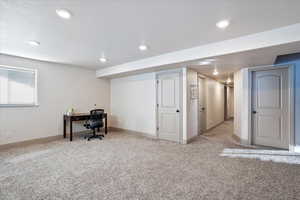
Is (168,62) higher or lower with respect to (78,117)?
higher

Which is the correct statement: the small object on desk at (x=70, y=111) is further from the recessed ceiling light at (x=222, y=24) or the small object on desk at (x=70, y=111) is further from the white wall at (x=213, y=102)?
the white wall at (x=213, y=102)

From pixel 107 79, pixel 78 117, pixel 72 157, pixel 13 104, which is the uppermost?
pixel 107 79

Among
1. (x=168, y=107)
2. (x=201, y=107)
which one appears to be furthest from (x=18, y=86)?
(x=201, y=107)

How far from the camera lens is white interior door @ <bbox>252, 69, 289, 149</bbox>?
3.57 metres

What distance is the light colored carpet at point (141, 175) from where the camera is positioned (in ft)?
6.07

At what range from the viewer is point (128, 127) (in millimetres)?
5488

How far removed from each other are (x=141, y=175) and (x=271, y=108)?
3754mm

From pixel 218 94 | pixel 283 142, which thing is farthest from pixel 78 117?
pixel 218 94

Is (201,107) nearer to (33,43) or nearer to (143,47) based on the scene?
(143,47)

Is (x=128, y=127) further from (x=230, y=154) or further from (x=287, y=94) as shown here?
(x=287, y=94)

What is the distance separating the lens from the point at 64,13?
1.94 m

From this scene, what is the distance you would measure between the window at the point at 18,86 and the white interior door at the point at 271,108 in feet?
20.6

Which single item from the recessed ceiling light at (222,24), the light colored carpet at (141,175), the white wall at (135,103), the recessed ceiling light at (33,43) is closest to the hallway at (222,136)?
the light colored carpet at (141,175)

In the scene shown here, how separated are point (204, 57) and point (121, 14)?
1930 millimetres
